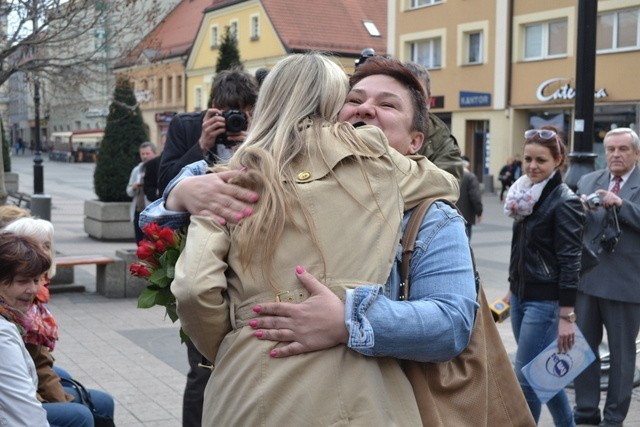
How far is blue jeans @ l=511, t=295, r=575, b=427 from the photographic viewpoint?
15.9 ft

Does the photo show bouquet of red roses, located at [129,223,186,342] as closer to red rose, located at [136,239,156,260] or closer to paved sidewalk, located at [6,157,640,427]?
red rose, located at [136,239,156,260]

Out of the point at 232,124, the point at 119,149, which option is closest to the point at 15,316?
the point at 232,124

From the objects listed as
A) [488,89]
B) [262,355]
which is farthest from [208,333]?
[488,89]

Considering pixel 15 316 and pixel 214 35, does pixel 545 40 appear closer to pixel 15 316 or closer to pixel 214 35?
pixel 214 35

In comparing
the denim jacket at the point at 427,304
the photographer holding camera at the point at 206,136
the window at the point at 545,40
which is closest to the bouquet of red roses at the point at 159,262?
the denim jacket at the point at 427,304

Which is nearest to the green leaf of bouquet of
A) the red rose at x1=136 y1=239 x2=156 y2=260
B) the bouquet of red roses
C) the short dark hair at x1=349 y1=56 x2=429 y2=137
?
the bouquet of red roses

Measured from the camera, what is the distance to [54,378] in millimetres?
4070

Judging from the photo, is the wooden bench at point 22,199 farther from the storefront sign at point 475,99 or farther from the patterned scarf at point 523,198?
the storefront sign at point 475,99

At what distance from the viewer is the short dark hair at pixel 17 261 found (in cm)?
380

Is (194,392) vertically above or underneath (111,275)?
above

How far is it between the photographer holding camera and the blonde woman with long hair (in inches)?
61.3

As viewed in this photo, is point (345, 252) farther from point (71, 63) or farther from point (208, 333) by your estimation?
point (71, 63)

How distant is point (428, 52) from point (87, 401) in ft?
113

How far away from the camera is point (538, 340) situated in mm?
4902
